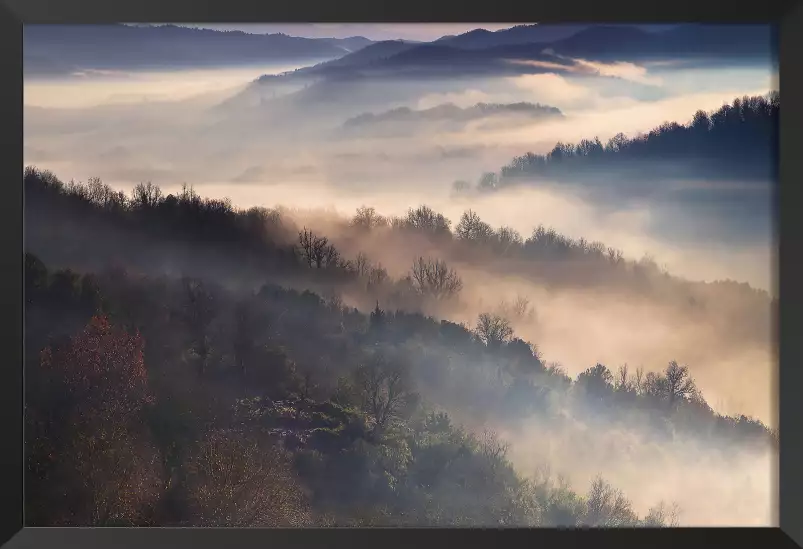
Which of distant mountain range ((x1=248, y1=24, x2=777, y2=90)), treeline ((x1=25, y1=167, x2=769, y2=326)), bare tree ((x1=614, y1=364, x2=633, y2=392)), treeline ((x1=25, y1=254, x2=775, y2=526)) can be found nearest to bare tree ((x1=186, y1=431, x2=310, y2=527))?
treeline ((x1=25, y1=254, x2=775, y2=526))

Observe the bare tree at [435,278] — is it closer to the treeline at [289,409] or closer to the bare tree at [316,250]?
the treeline at [289,409]

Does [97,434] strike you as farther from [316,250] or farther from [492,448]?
[492,448]

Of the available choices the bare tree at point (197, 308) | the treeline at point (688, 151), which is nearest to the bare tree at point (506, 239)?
the treeline at point (688, 151)

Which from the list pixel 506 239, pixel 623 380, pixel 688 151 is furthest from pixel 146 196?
pixel 688 151

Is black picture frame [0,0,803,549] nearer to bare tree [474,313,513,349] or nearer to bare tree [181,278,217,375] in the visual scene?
bare tree [181,278,217,375]

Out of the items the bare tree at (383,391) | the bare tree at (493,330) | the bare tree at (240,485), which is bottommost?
the bare tree at (240,485)

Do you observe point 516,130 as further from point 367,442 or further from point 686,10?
point 367,442

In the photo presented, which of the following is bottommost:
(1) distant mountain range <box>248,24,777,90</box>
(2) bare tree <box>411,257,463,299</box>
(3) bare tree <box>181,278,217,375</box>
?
(3) bare tree <box>181,278,217,375</box>
